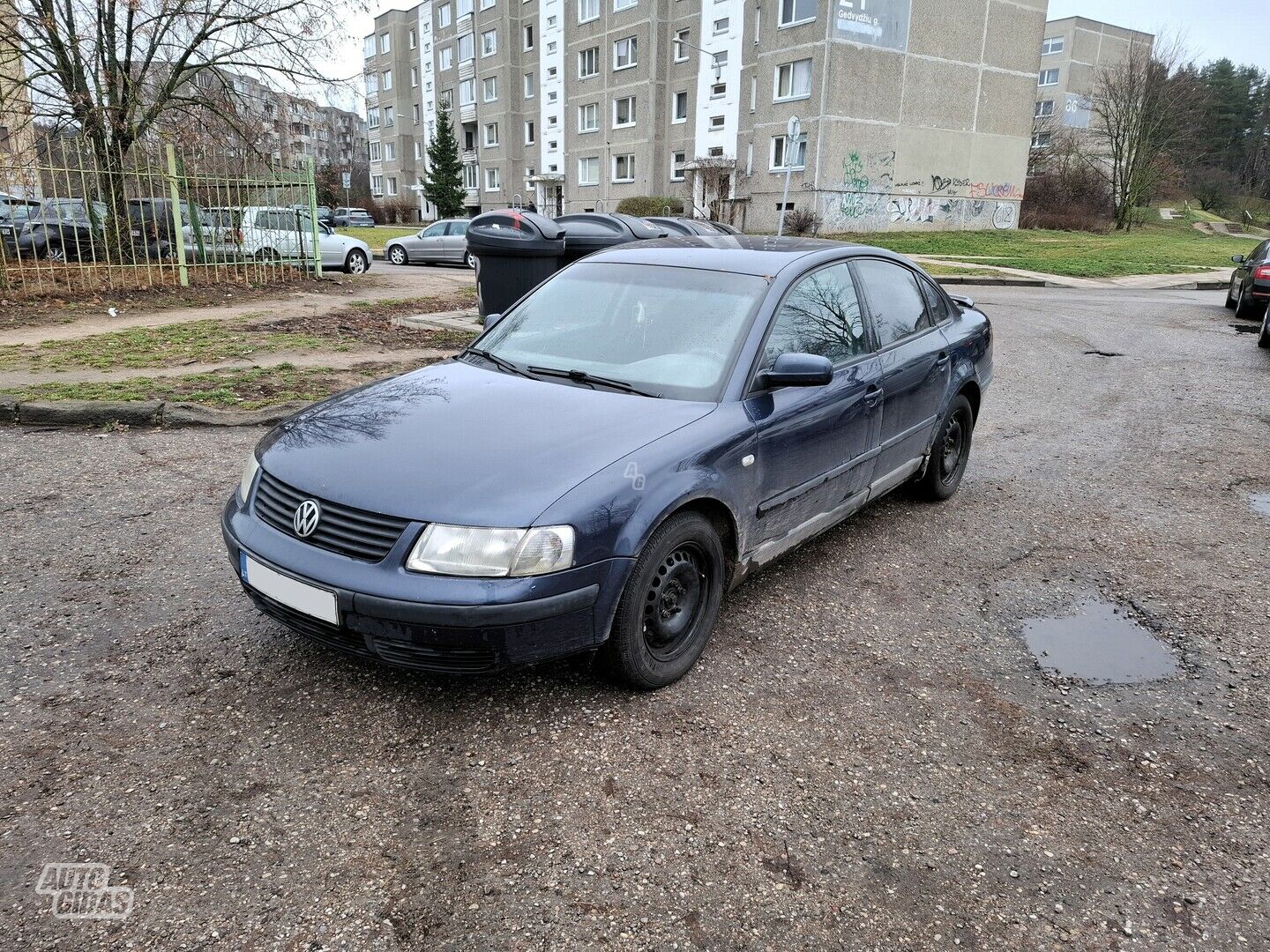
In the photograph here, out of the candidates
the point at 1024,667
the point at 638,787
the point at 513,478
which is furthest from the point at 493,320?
the point at 1024,667

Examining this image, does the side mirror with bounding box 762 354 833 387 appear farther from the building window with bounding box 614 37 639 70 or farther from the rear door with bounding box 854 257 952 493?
the building window with bounding box 614 37 639 70

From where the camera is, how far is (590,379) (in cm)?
366

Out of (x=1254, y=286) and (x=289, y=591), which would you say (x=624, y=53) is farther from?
(x=289, y=591)

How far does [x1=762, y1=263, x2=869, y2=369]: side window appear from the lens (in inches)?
152

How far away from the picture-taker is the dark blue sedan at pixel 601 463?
2.72 m

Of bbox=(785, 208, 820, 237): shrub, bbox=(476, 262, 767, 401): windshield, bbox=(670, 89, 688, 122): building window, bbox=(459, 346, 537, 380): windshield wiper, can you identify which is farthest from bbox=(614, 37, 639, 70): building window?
bbox=(459, 346, 537, 380): windshield wiper

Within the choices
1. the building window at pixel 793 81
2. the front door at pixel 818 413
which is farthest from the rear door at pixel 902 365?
the building window at pixel 793 81

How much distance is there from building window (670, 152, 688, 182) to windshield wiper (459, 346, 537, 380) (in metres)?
40.7

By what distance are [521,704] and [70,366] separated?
7329 mm

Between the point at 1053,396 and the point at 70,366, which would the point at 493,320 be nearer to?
the point at 70,366

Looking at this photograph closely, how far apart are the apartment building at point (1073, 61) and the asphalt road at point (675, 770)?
71.1 metres

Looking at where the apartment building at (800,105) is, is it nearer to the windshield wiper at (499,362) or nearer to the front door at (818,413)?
the front door at (818,413)

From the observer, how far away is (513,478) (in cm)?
285

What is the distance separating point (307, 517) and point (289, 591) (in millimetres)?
253
